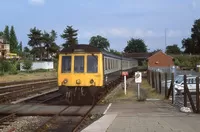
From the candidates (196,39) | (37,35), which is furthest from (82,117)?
(196,39)

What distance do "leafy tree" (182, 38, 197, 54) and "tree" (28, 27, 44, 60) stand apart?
53.2 meters

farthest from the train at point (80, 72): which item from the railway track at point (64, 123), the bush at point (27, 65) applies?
the bush at point (27, 65)

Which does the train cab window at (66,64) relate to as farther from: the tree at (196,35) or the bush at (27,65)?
the tree at (196,35)

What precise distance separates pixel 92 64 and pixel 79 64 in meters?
0.65

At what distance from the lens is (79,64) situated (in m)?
19.5

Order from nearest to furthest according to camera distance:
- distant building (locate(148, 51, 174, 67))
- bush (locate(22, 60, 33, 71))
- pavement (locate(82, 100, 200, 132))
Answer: pavement (locate(82, 100, 200, 132)) → bush (locate(22, 60, 33, 71)) → distant building (locate(148, 51, 174, 67))

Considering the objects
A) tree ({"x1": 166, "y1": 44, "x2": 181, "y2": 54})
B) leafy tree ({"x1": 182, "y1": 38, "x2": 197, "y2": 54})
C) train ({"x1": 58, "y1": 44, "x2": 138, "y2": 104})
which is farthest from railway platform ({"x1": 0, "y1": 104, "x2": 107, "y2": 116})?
tree ({"x1": 166, "y1": 44, "x2": 181, "y2": 54})

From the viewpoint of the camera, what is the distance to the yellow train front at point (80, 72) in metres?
19.1

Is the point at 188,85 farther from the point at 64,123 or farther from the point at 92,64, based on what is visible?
the point at 64,123

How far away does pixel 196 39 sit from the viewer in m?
134

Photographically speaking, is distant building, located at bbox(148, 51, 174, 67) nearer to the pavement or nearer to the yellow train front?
the yellow train front

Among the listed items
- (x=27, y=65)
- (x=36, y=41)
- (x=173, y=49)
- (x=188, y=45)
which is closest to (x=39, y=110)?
(x=27, y=65)

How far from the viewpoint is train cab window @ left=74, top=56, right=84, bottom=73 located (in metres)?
19.4

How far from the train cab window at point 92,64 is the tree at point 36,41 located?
320 feet
